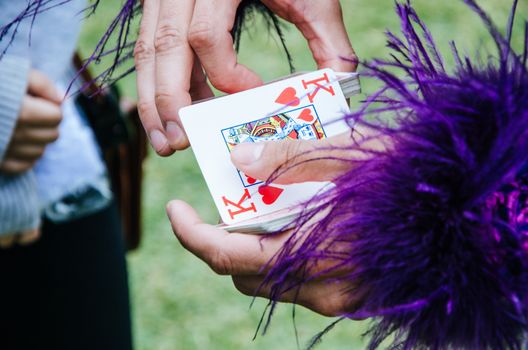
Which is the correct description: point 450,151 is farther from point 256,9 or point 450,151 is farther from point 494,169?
point 256,9

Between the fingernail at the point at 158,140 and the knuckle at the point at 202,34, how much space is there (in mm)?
146

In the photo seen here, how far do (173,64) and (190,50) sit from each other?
4 centimetres

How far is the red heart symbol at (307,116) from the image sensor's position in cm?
101

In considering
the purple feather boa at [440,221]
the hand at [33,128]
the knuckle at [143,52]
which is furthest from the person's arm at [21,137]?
the purple feather boa at [440,221]

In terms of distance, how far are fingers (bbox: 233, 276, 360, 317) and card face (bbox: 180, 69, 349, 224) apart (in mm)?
125

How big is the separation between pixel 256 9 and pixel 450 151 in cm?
46

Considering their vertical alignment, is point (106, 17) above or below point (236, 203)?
below

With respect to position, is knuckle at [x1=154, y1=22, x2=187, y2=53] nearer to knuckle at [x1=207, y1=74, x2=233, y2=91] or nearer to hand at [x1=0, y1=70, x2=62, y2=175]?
knuckle at [x1=207, y1=74, x2=233, y2=91]

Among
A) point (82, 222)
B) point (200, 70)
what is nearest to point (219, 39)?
point (200, 70)

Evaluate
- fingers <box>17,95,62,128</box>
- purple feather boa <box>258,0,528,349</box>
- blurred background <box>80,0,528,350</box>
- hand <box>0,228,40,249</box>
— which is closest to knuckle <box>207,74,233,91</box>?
purple feather boa <box>258,0,528,349</box>

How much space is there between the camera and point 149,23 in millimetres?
1038

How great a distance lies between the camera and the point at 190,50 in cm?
98

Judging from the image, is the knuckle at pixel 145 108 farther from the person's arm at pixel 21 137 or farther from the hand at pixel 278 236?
the person's arm at pixel 21 137

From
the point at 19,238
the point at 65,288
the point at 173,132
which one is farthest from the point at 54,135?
the point at 173,132
